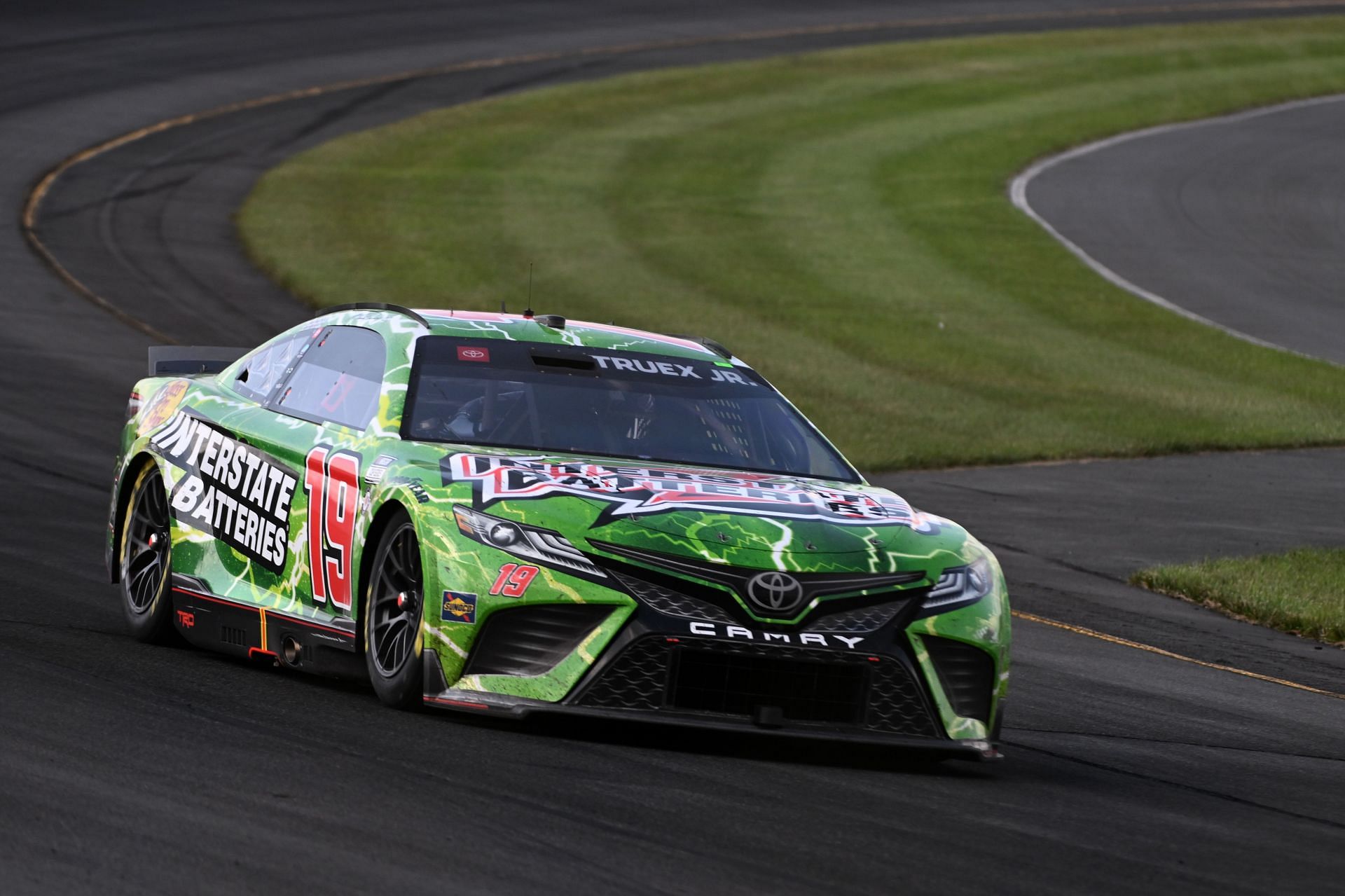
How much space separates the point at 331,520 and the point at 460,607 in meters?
1.09

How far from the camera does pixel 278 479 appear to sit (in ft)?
28.9

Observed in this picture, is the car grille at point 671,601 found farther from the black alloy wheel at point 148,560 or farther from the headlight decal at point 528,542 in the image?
the black alloy wheel at point 148,560

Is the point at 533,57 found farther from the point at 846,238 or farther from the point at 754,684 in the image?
Answer: the point at 754,684

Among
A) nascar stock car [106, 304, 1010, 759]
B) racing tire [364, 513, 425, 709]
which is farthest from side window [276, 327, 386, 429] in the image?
racing tire [364, 513, 425, 709]

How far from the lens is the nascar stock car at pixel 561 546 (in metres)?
7.39

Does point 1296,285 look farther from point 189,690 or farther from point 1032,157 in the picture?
point 189,690

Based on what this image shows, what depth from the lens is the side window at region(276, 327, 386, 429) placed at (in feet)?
28.7

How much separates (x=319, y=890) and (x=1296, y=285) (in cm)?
2646

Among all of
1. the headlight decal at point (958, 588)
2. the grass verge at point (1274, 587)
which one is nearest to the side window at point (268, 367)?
the headlight decal at point (958, 588)

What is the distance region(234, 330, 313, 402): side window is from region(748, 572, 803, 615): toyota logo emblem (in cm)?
285

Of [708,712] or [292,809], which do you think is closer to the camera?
[292,809]

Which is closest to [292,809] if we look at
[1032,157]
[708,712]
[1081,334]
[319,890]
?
[319,890]

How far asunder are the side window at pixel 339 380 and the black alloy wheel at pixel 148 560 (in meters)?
0.87

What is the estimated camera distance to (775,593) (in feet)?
24.3
